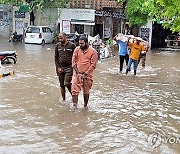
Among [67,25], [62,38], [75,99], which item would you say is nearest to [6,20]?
[67,25]

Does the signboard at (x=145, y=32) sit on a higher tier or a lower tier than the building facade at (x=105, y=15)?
lower

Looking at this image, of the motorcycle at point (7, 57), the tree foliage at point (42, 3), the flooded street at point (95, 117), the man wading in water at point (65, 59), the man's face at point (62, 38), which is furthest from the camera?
the tree foliage at point (42, 3)

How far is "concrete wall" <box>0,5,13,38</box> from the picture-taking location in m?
35.3

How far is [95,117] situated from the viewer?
27.4 feet

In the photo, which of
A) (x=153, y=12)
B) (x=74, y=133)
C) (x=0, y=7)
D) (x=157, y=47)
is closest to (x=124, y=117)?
(x=74, y=133)

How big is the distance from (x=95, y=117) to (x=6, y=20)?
28.8 m

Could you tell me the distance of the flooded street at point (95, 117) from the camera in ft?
21.3

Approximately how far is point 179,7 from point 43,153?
487 cm

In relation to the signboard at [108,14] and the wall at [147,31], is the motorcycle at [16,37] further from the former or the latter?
the wall at [147,31]

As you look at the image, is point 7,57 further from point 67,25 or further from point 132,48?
point 67,25

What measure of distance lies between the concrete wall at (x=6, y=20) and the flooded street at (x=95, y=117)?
2248 centimetres

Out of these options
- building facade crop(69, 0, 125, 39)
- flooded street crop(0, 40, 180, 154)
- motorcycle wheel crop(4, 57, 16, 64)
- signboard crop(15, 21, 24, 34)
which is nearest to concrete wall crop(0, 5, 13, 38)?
signboard crop(15, 21, 24, 34)

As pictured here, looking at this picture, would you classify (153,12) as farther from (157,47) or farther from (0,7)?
(0,7)

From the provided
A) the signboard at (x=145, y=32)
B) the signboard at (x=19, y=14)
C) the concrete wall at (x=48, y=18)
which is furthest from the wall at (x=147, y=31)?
the signboard at (x=19, y=14)
